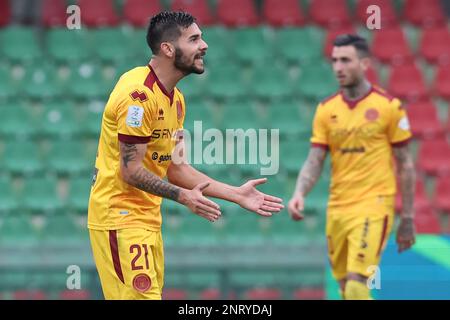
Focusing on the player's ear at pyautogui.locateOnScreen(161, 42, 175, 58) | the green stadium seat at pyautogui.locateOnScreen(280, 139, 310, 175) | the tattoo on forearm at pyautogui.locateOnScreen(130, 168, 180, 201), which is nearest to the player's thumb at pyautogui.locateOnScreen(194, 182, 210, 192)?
the tattoo on forearm at pyautogui.locateOnScreen(130, 168, 180, 201)

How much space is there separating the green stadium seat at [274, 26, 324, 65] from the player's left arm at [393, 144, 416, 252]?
5767mm

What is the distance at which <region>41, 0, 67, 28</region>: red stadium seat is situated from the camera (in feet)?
46.6

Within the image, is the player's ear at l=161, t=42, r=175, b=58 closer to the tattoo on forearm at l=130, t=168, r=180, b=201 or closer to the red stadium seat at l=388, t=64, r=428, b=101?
the tattoo on forearm at l=130, t=168, r=180, b=201

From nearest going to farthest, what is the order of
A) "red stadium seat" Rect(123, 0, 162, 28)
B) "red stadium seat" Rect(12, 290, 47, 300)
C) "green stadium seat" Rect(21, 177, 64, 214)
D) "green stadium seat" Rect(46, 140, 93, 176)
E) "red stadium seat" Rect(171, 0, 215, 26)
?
"red stadium seat" Rect(12, 290, 47, 300), "green stadium seat" Rect(21, 177, 64, 214), "green stadium seat" Rect(46, 140, 93, 176), "red stadium seat" Rect(171, 0, 215, 26), "red stadium seat" Rect(123, 0, 162, 28)

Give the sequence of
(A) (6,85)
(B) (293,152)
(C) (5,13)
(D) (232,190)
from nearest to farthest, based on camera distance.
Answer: (D) (232,190) → (B) (293,152) → (A) (6,85) → (C) (5,13)

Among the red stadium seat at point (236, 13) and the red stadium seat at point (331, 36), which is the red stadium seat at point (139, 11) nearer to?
the red stadium seat at point (236, 13)

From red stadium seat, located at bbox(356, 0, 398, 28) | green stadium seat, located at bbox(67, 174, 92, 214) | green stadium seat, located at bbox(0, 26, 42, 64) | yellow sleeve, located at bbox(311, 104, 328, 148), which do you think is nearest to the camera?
yellow sleeve, located at bbox(311, 104, 328, 148)

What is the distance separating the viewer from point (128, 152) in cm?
576

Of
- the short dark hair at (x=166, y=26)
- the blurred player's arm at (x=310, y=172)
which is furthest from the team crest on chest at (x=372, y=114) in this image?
the short dark hair at (x=166, y=26)

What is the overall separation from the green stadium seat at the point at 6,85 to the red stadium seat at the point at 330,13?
13.5ft

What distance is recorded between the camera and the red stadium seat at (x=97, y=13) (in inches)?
557

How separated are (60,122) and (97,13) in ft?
7.00

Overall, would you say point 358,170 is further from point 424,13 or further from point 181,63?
point 424,13

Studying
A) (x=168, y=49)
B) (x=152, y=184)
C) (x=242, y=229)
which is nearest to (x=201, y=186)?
(x=152, y=184)
